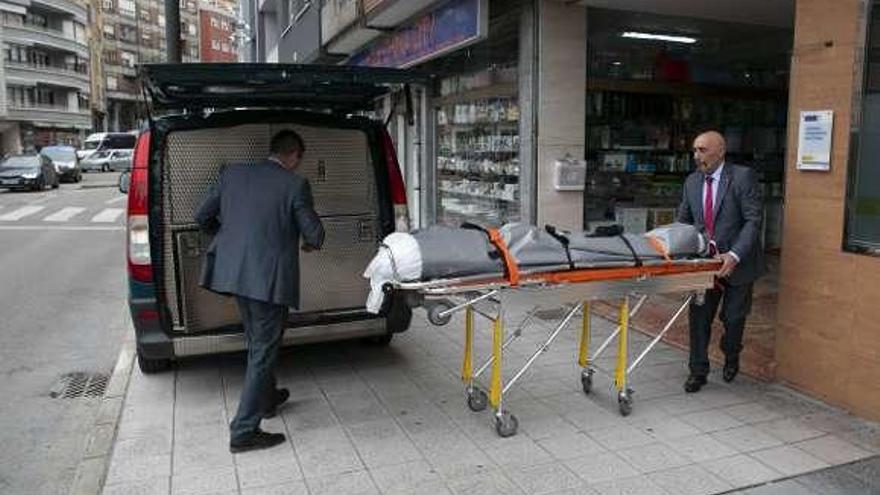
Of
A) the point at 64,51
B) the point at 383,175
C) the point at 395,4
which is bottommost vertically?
the point at 383,175

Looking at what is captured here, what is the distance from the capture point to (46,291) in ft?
32.1

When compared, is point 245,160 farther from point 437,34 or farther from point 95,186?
point 95,186

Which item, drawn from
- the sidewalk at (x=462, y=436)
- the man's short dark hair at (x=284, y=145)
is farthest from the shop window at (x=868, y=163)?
the man's short dark hair at (x=284, y=145)

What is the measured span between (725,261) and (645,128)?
554 cm

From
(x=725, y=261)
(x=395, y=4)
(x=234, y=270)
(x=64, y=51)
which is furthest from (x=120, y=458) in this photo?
(x=64, y=51)

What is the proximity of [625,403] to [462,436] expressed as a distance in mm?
1061

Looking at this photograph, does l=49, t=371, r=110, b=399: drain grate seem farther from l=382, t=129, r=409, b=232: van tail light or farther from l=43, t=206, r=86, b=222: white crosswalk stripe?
l=43, t=206, r=86, b=222: white crosswalk stripe

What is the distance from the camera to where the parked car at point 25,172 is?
28.6 metres

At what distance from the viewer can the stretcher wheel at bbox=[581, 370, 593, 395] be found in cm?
533

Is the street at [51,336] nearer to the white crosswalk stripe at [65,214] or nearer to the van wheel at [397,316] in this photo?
the white crosswalk stripe at [65,214]

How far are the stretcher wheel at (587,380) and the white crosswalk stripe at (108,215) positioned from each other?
16290mm

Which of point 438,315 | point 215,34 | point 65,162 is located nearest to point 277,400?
point 438,315

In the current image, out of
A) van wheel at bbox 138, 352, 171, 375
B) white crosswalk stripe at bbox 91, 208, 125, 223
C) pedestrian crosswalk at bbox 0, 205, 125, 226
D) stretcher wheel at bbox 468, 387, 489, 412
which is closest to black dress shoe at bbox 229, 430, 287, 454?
stretcher wheel at bbox 468, 387, 489, 412

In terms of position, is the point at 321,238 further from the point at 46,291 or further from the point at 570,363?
the point at 46,291
